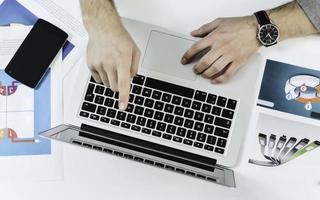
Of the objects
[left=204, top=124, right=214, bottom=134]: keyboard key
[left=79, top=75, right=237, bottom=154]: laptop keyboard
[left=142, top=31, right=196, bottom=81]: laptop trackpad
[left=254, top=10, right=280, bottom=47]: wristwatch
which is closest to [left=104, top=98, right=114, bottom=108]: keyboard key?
[left=79, top=75, right=237, bottom=154]: laptop keyboard

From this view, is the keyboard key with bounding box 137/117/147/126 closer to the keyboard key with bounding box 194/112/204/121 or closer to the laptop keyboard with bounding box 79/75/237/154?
the laptop keyboard with bounding box 79/75/237/154

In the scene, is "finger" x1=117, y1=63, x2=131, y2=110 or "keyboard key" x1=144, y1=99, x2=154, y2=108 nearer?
"finger" x1=117, y1=63, x2=131, y2=110

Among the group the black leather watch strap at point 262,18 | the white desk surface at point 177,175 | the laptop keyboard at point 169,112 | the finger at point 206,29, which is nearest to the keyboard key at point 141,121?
the laptop keyboard at point 169,112

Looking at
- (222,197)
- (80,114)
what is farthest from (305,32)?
(80,114)

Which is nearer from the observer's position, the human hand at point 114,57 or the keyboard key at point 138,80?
the human hand at point 114,57

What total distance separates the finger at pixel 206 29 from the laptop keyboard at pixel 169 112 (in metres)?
0.12

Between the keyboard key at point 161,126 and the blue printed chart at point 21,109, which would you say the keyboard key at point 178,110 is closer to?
the keyboard key at point 161,126

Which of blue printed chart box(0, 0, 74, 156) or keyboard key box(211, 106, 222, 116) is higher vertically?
keyboard key box(211, 106, 222, 116)

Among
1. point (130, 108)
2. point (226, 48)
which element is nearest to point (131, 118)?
point (130, 108)

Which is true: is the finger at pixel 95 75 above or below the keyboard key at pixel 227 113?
above

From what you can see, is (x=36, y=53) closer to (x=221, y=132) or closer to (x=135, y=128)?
(x=135, y=128)

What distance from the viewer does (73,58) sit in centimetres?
97

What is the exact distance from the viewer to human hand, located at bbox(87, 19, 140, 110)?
0.79 meters

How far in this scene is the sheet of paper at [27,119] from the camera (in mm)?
959
